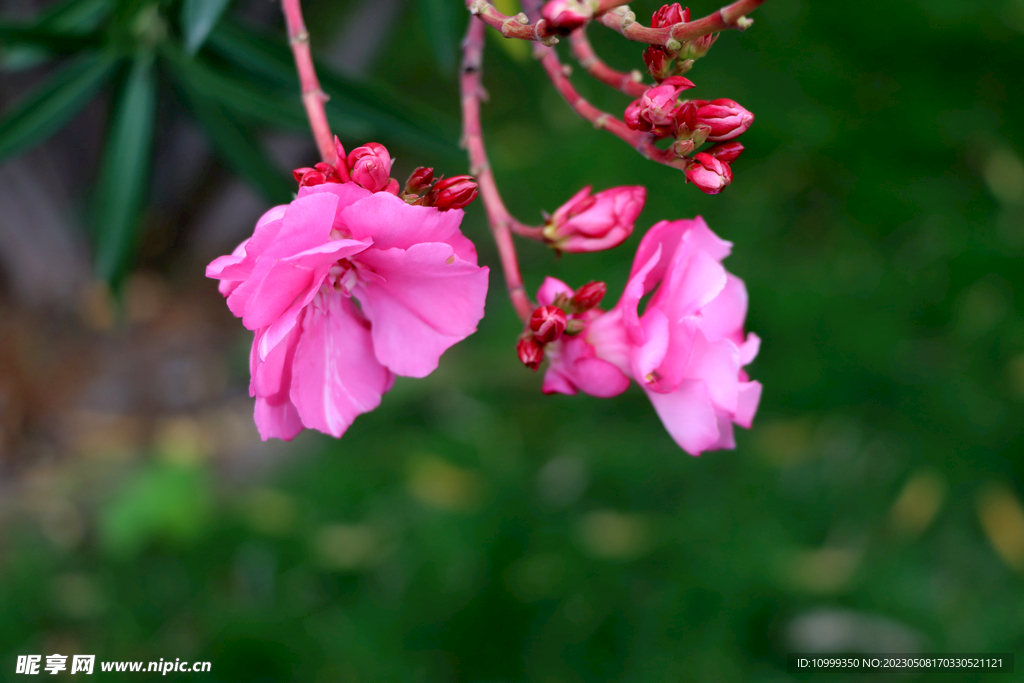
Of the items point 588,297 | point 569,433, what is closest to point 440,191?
point 588,297

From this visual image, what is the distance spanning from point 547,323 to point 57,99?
3.58 ft

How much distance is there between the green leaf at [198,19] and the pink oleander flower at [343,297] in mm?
385

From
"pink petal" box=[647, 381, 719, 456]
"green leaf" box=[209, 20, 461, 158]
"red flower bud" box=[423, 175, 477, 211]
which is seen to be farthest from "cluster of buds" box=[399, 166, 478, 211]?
"green leaf" box=[209, 20, 461, 158]

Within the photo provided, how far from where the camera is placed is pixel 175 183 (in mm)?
2193

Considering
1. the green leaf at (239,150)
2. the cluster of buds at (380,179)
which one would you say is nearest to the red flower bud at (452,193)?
the cluster of buds at (380,179)

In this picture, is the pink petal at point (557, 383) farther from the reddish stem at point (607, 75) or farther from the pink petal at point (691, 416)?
the reddish stem at point (607, 75)

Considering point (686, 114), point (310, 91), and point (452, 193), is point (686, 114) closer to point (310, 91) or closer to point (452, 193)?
point (452, 193)

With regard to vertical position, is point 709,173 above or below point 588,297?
above

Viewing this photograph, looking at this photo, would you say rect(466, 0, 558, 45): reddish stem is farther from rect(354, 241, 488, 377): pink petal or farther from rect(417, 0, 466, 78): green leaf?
rect(417, 0, 466, 78): green leaf

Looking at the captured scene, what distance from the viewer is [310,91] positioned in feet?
2.57

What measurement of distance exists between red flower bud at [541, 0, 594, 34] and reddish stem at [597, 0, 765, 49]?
51mm

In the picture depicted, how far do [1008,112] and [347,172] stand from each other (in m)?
2.36

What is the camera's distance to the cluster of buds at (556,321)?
0.78 meters

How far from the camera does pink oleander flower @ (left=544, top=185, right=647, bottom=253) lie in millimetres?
822
